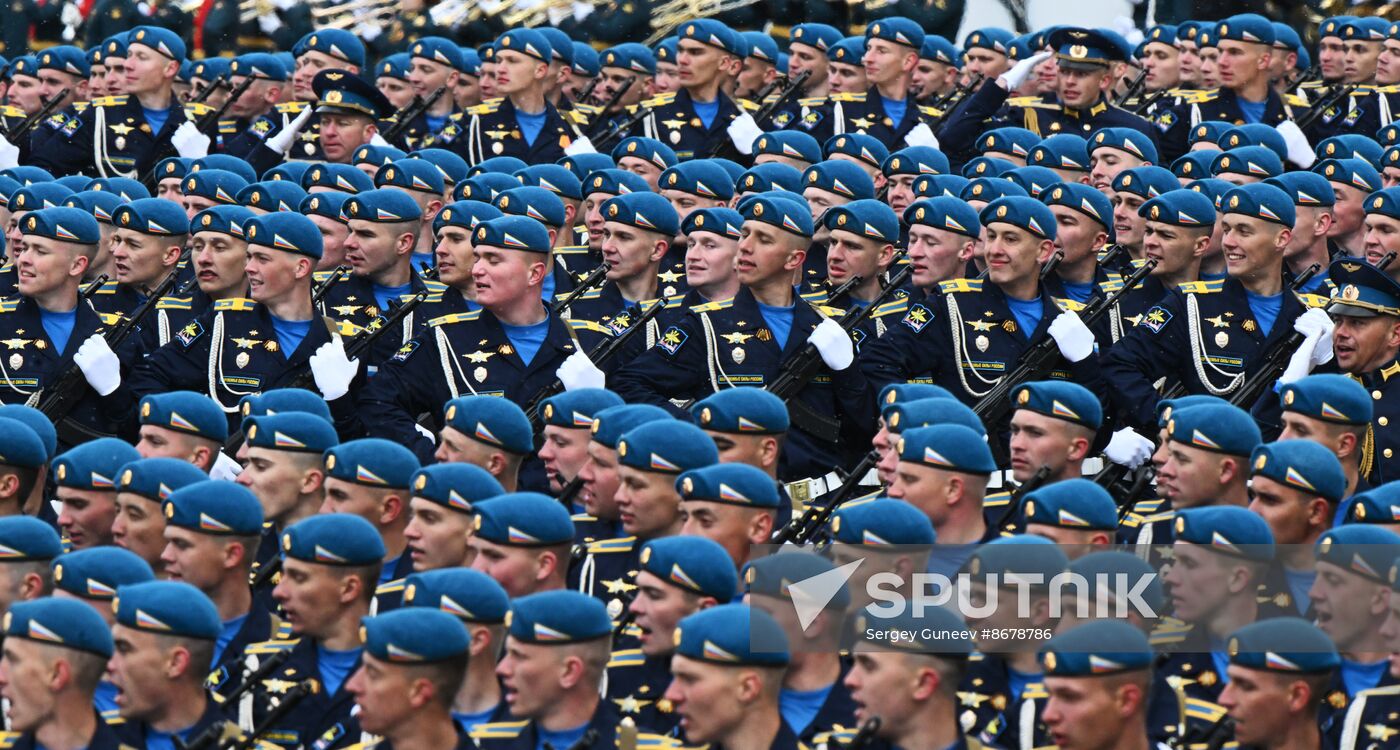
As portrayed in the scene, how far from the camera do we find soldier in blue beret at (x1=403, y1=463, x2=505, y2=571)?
1227 cm

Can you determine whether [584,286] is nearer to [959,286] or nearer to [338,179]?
[338,179]

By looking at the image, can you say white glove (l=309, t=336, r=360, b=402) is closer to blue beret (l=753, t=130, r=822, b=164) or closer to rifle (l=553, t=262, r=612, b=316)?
rifle (l=553, t=262, r=612, b=316)

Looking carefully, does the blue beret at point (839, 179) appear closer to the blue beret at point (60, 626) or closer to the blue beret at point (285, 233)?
the blue beret at point (285, 233)

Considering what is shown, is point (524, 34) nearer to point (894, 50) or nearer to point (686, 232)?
point (894, 50)

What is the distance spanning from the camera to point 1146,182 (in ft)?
56.5

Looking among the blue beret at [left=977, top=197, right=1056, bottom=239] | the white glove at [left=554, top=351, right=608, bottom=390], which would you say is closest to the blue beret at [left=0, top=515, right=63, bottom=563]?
the white glove at [left=554, top=351, right=608, bottom=390]

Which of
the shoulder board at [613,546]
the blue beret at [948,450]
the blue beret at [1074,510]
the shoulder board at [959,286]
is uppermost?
the blue beret at [1074,510]

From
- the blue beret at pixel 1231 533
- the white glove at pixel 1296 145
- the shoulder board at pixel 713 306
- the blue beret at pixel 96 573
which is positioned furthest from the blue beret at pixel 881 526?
the white glove at pixel 1296 145

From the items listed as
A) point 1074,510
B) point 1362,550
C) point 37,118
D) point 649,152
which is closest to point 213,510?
point 1074,510

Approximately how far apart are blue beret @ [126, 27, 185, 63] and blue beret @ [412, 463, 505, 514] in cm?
1018

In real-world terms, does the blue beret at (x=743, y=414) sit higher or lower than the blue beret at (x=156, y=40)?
higher

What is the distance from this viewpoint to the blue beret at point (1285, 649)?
1034 centimetres

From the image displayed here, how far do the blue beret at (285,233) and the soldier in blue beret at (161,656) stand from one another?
4.66 m

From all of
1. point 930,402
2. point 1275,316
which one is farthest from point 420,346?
point 1275,316
